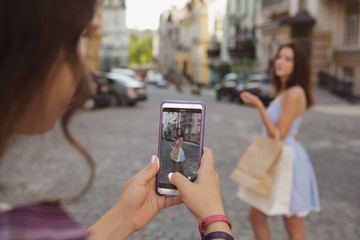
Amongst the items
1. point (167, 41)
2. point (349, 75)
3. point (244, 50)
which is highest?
point (167, 41)

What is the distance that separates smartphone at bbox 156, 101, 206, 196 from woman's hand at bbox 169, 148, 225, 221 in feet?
0.21

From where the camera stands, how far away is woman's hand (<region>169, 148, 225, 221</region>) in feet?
4.66

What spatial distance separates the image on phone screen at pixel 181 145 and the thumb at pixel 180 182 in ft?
0.22

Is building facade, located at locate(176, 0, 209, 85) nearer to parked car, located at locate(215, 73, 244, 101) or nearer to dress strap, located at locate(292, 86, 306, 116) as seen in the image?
parked car, located at locate(215, 73, 244, 101)

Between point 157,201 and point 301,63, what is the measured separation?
2658 mm

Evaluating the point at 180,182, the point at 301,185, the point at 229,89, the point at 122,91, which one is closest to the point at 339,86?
the point at 229,89

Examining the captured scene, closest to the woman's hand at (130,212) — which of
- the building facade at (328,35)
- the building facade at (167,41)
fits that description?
the building facade at (328,35)

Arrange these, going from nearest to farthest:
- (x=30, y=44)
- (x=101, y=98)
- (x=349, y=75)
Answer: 1. (x=30, y=44)
2. (x=101, y=98)
3. (x=349, y=75)

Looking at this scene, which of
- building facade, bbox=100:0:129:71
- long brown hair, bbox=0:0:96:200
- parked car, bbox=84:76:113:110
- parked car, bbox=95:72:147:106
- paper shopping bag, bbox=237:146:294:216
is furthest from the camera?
building facade, bbox=100:0:129:71

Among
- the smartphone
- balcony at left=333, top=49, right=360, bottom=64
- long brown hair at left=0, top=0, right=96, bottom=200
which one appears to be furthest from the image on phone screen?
balcony at left=333, top=49, right=360, bottom=64

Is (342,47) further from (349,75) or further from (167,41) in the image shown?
(167,41)

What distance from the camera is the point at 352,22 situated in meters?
27.7

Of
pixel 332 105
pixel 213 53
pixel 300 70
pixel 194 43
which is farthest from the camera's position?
pixel 194 43

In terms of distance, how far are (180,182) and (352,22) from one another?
95.5 ft
